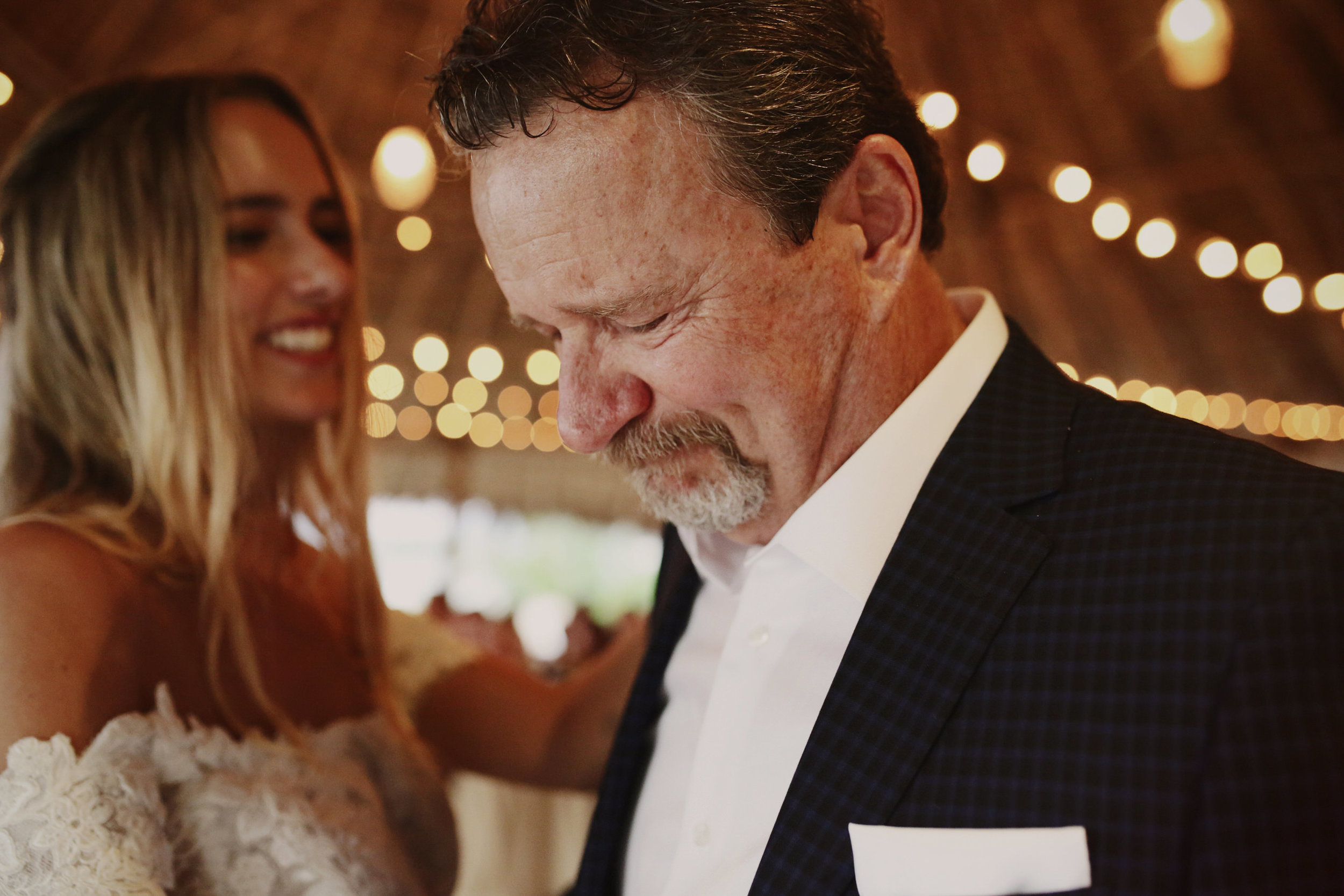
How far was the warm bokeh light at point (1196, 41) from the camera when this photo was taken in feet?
12.6

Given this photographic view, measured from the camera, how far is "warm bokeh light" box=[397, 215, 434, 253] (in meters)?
8.94

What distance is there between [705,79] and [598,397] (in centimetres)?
41

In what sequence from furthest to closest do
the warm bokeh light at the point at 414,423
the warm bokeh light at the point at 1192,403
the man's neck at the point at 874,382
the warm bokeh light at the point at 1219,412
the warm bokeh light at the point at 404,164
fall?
the warm bokeh light at the point at 414,423, the warm bokeh light at the point at 1219,412, the warm bokeh light at the point at 1192,403, the warm bokeh light at the point at 404,164, the man's neck at the point at 874,382

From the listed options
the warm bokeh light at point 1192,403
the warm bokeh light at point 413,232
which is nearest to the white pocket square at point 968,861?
the warm bokeh light at point 413,232

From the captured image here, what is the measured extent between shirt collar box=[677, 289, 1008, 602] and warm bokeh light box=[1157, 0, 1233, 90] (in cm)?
343

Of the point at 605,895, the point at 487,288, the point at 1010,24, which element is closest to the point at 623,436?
the point at 605,895

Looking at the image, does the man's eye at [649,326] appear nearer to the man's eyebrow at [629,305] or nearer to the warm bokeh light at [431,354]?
the man's eyebrow at [629,305]

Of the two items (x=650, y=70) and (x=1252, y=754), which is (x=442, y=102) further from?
(x=1252, y=754)

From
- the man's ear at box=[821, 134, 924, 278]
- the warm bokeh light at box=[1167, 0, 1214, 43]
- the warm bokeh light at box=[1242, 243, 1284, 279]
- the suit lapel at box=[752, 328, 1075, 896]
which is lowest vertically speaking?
the suit lapel at box=[752, 328, 1075, 896]

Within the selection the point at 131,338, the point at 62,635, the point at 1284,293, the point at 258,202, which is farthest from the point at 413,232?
the point at 62,635

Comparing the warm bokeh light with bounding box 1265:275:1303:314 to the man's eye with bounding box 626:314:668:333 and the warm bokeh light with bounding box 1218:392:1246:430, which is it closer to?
the man's eye with bounding box 626:314:668:333

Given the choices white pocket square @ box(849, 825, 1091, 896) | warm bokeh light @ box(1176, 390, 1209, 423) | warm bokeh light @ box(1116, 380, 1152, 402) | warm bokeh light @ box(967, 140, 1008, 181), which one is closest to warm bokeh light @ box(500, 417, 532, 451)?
warm bokeh light @ box(1116, 380, 1152, 402)

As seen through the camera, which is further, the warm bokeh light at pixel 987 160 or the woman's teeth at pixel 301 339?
the warm bokeh light at pixel 987 160

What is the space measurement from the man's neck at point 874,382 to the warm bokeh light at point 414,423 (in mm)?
15834
